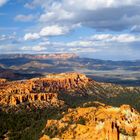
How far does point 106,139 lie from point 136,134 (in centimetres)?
1586

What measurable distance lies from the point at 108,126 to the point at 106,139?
6.58 meters

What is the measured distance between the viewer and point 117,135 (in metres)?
197

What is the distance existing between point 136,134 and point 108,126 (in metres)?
14.8

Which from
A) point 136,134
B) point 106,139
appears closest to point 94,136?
point 106,139

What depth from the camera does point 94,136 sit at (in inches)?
7859

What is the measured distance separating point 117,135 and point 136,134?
9.95 metres

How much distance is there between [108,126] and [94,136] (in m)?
8.85

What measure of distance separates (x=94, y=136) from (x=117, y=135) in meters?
11.6

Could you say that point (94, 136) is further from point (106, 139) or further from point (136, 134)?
point (136, 134)

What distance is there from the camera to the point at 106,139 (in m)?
196

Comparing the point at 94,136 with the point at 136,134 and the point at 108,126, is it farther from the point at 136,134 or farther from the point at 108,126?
the point at 136,134
